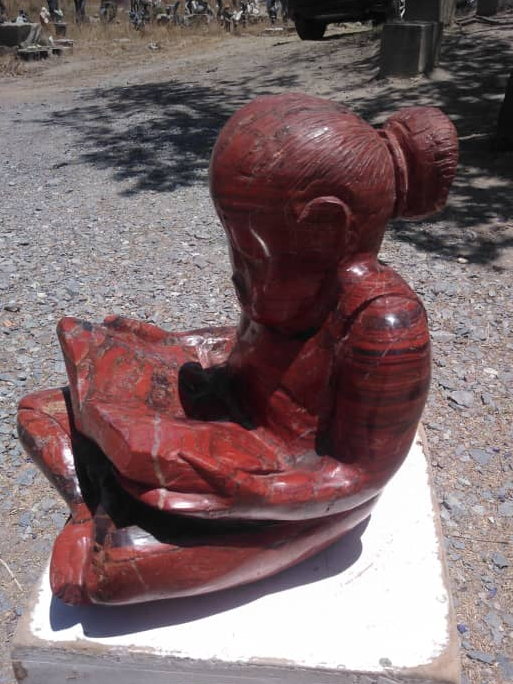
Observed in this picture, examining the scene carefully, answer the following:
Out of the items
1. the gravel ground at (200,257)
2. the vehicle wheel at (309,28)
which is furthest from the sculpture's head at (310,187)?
the vehicle wheel at (309,28)

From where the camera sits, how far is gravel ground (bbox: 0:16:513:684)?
2.42 metres

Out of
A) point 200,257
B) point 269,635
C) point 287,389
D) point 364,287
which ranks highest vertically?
point 364,287

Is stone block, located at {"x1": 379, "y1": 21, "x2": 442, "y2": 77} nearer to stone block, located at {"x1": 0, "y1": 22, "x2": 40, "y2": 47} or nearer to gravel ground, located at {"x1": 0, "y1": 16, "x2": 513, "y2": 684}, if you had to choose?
gravel ground, located at {"x1": 0, "y1": 16, "x2": 513, "y2": 684}

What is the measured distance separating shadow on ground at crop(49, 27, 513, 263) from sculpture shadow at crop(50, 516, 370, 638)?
3.19 metres

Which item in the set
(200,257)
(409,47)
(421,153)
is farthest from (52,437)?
(409,47)

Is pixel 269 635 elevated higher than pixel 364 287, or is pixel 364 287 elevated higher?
pixel 364 287

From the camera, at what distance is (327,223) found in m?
1.24

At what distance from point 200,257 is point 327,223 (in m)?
3.19

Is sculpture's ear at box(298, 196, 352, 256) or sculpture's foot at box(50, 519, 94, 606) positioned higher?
sculpture's ear at box(298, 196, 352, 256)

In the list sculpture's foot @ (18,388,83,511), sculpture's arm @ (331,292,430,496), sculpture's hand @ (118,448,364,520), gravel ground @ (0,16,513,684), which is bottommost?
gravel ground @ (0,16,513,684)

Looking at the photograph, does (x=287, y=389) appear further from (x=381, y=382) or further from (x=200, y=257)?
(x=200, y=257)

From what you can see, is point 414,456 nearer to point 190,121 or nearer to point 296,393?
point 296,393

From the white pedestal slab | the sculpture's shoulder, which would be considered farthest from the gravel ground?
the sculpture's shoulder

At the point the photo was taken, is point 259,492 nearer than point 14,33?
Yes
